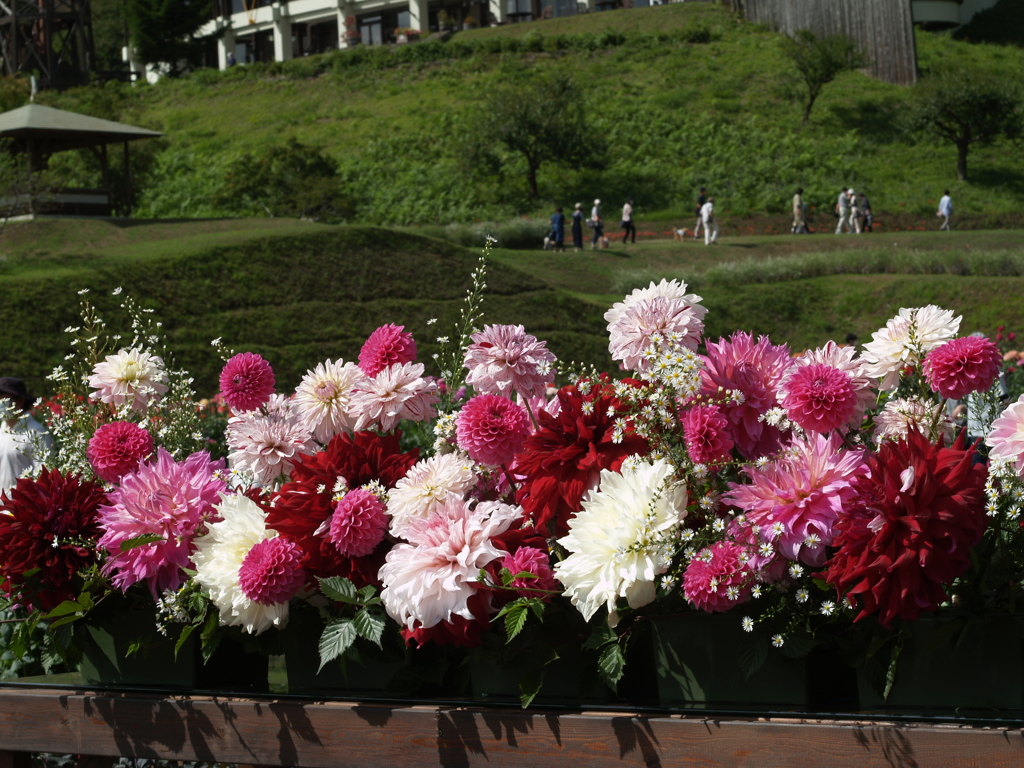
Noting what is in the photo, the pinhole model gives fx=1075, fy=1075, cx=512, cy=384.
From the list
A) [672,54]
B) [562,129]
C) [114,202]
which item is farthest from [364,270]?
[672,54]

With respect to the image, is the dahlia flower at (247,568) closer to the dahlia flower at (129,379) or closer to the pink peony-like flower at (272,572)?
the pink peony-like flower at (272,572)

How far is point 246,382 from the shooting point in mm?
2582

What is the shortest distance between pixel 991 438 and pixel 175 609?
5.23ft

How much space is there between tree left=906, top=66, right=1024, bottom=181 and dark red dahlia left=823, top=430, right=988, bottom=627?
35.4 m

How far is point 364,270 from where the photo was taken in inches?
773

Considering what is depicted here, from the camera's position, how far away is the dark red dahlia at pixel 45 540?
7.66 ft

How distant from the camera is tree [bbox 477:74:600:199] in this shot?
115 ft

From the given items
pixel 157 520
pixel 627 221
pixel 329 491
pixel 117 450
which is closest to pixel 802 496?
pixel 329 491

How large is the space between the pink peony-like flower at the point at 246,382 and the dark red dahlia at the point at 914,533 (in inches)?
57.1

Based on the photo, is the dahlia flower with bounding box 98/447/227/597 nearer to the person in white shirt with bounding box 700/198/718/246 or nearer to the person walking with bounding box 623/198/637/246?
the person in white shirt with bounding box 700/198/718/246

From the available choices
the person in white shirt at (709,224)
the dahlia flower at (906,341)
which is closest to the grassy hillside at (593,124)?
the person in white shirt at (709,224)

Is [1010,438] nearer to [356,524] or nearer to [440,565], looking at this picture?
[440,565]

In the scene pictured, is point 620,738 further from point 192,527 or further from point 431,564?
point 192,527

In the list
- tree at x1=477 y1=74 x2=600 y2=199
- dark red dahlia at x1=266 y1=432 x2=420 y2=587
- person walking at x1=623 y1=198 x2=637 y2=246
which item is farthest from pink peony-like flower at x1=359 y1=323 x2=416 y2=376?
tree at x1=477 y1=74 x2=600 y2=199
